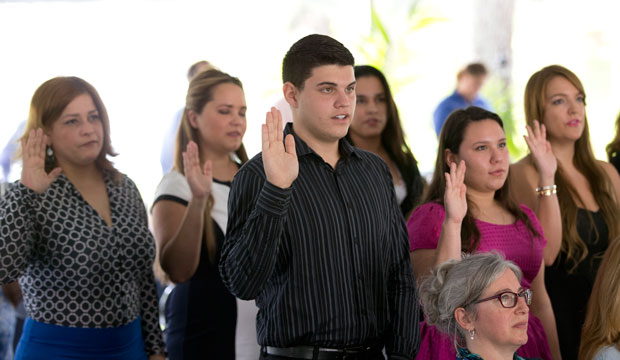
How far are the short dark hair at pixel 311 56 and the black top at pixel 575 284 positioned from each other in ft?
4.72

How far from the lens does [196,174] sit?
9.66ft

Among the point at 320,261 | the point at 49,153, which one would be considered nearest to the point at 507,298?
the point at 320,261

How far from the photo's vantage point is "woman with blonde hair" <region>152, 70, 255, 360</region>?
9.80ft

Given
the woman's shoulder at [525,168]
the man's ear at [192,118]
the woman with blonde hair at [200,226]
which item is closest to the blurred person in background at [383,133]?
the woman's shoulder at [525,168]

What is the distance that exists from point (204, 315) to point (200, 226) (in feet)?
1.13

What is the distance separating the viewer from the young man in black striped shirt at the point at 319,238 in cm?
203

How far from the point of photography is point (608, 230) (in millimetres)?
3201

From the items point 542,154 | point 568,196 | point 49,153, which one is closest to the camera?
point 49,153

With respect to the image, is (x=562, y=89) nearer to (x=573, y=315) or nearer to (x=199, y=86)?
(x=573, y=315)

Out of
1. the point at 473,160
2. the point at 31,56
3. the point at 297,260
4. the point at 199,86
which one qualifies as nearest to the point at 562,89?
the point at 473,160

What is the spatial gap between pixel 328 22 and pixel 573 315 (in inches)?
255

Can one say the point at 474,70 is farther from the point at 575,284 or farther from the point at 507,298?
the point at 507,298

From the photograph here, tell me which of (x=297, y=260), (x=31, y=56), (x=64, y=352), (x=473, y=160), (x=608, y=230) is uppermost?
(x=31, y=56)

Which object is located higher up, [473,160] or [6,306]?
[473,160]
